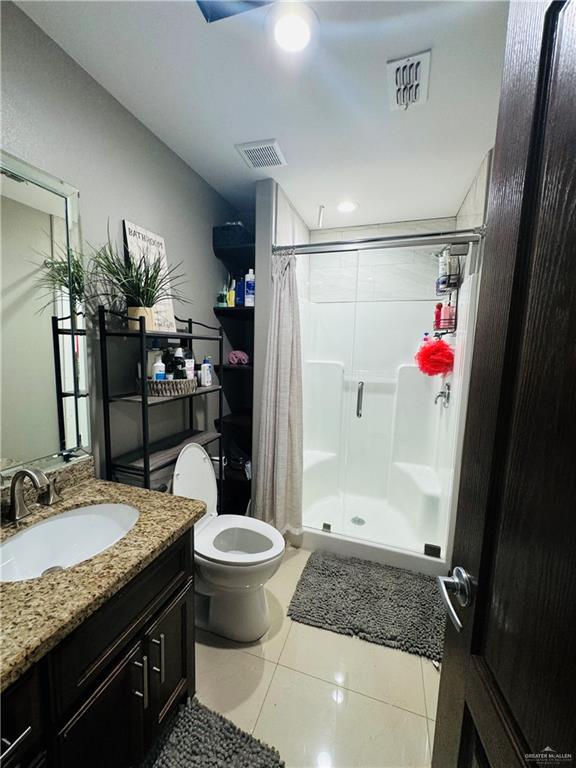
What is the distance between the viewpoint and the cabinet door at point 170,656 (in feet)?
3.28

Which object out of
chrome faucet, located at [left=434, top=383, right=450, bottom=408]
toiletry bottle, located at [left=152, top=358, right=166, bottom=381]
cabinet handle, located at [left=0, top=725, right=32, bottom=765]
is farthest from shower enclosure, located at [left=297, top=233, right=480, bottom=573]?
cabinet handle, located at [left=0, top=725, right=32, bottom=765]

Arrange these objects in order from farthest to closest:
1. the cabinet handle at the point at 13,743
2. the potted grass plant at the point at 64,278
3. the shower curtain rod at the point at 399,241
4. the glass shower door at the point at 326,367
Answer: the glass shower door at the point at 326,367 < the shower curtain rod at the point at 399,241 < the potted grass plant at the point at 64,278 < the cabinet handle at the point at 13,743

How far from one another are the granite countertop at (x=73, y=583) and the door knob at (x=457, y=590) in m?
0.76

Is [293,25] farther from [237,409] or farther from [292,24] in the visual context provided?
[237,409]

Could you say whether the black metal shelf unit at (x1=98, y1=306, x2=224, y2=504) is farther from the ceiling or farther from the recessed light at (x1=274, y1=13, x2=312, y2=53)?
the recessed light at (x1=274, y1=13, x2=312, y2=53)

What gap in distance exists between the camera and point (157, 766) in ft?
3.46

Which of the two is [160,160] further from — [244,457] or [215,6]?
[244,457]

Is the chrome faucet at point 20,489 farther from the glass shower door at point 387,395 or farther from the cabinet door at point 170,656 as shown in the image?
the glass shower door at point 387,395

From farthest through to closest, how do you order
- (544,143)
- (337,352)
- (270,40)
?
(337,352) → (270,40) → (544,143)

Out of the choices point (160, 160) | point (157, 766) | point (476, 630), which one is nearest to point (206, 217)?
point (160, 160)

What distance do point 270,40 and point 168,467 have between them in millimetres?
1879

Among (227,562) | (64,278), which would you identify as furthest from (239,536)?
(64,278)

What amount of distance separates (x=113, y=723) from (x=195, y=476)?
3.20ft

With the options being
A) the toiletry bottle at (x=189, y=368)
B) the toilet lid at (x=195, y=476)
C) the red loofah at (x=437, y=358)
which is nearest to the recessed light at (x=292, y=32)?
the toiletry bottle at (x=189, y=368)
